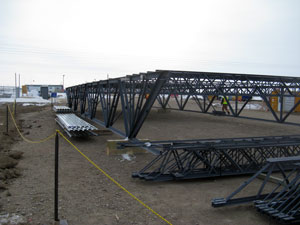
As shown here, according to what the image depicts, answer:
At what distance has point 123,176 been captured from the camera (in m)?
7.92

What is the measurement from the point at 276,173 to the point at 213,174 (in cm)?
234

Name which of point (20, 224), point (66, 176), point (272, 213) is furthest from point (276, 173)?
point (20, 224)

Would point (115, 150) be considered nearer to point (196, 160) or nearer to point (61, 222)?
point (196, 160)

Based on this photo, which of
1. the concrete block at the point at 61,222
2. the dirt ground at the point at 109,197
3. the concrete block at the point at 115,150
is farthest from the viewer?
the concrete block at the point at 115,150

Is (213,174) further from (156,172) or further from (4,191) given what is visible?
(4,191)

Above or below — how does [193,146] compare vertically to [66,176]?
above

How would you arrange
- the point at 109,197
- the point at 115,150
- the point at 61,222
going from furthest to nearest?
the point at 115,150, the point at 109,197, the point at 61,222

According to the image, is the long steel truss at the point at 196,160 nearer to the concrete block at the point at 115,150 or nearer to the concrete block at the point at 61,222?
the concrete block at the point at 115,150

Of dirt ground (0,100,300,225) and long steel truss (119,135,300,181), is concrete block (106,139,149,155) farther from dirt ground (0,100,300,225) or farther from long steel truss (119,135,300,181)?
long steel truss (119,135,300,181)

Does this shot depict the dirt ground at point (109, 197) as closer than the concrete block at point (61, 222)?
No

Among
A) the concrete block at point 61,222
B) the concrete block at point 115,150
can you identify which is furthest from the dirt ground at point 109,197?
the concrete block at point 115,150

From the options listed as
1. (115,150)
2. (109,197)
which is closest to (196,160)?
(109,197)

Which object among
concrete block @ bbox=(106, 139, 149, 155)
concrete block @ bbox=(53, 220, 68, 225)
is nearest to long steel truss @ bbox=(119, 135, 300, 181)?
concrete block @ bbox=(106, 139, 149, 155)

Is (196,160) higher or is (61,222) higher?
(196,160)
